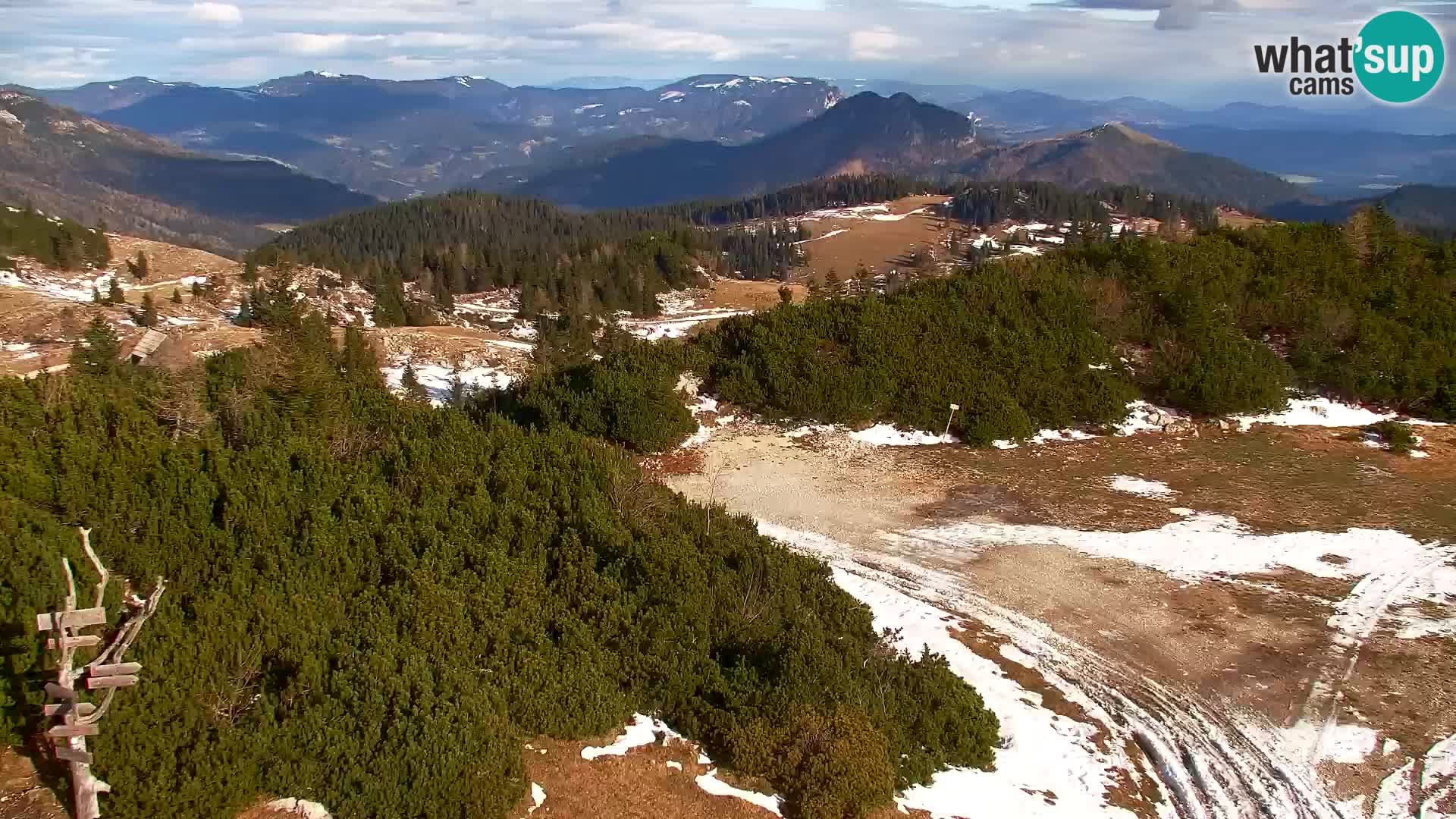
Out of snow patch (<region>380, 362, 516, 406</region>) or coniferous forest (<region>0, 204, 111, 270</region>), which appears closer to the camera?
snow patch (<region>380, 362, 516, 406</region>)

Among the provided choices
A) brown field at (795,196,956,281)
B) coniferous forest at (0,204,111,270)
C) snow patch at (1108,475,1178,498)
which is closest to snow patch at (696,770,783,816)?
snow patch at (1108,475,1178,498)

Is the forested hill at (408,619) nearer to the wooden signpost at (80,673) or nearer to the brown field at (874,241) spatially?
the wooden signpost at (80,673)

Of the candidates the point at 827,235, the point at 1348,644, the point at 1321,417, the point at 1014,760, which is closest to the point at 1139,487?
the point at 1348,644

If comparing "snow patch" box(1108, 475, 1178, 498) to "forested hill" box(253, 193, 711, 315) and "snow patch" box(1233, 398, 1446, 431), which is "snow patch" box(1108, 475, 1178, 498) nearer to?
"snow patch" box(1233, 398, 1446, 431)

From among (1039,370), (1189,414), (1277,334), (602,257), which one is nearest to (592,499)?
(1039,370)

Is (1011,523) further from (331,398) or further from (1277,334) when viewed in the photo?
(1277,334)

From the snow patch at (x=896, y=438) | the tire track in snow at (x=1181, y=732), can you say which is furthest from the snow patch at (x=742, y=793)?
the snow patch at (x=896, y=438)

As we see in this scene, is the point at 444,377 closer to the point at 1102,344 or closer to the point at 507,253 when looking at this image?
the point at 1102,344
